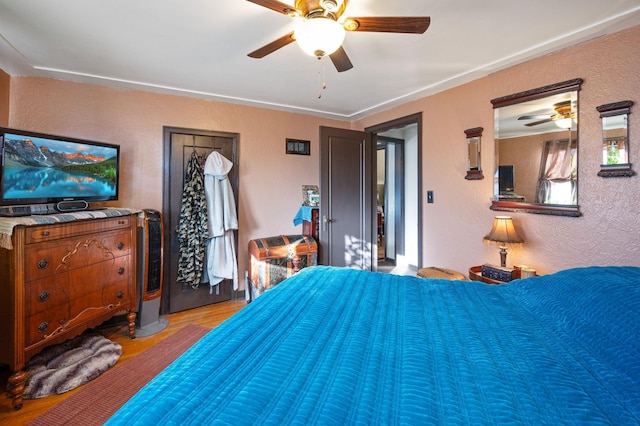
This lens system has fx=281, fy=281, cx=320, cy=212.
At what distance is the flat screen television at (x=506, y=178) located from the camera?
228cm

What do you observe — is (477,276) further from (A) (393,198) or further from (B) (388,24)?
(A) (393,198)

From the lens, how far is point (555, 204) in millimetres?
2051

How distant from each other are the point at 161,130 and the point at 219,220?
1.10 meters

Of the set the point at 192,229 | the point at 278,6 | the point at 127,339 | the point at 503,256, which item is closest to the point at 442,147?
the point at 503,256

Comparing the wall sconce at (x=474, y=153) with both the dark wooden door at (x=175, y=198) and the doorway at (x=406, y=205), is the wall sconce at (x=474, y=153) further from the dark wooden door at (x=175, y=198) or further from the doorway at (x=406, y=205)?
the dark wooden door at (x=175, y=198)

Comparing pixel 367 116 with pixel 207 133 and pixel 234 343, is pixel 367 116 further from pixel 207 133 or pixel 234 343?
pixel 234 343

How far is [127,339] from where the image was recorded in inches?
96.7

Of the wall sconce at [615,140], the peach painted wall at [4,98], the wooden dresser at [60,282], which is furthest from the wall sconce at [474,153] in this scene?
the peach painted wall at [4,98]

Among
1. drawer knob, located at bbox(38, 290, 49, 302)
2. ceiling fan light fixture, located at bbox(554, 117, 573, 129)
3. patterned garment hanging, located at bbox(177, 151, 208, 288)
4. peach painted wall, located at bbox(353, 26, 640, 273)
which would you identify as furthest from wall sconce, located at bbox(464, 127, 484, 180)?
drawer knob, located at bbox(38, 290, 49, 302)

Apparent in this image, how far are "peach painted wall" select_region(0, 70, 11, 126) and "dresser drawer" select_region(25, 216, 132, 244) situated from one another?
117cm

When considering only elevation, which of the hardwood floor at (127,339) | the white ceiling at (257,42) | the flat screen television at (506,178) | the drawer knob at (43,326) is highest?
the white ceiling at (257,42)

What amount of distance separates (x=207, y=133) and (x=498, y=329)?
10.3 ft

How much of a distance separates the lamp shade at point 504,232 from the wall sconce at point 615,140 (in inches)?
24.0

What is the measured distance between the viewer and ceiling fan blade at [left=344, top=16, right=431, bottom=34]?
1.38 m
